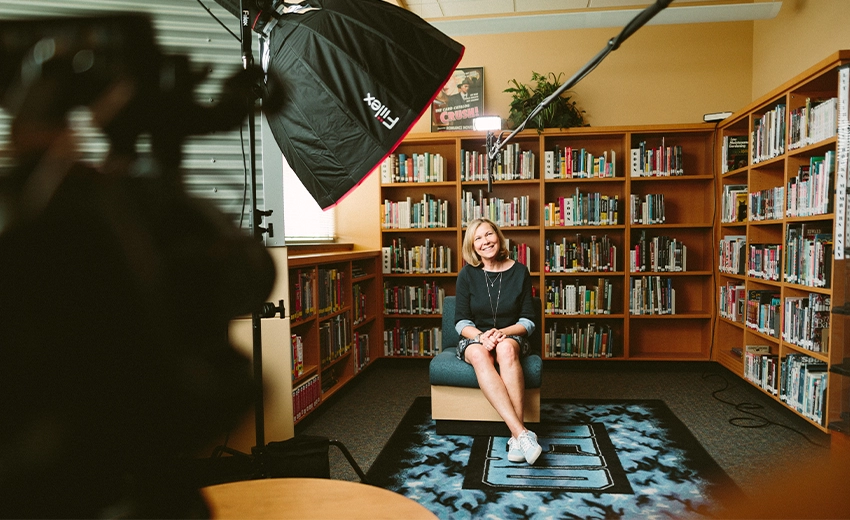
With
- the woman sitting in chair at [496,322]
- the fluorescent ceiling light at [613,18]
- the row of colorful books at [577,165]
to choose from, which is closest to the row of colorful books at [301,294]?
the woman sitting in chair at [496,322]

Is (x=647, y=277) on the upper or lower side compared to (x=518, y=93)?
lower

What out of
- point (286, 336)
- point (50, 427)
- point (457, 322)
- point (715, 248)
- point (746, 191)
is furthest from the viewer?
point (715, 248)

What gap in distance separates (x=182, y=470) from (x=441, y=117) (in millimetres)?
4758

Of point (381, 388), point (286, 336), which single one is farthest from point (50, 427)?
point (381, 388)

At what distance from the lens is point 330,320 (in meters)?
Answer: 3.53

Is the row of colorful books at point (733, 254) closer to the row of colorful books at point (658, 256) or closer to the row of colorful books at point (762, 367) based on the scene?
the row of colorful books at point (658, 256)

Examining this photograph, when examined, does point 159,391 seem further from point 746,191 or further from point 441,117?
point 441,117

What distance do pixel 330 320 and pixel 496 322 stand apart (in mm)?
1193

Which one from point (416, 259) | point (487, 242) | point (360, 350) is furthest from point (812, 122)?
point (360, 350)

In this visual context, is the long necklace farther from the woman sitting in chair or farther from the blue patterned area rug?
the blue patterned area rug

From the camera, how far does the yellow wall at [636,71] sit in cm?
441

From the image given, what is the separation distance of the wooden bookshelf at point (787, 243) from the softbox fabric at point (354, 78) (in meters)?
2.53

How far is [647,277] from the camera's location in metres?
4.31

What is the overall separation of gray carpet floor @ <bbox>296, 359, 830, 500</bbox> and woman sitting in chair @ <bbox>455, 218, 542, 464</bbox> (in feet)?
2.24
